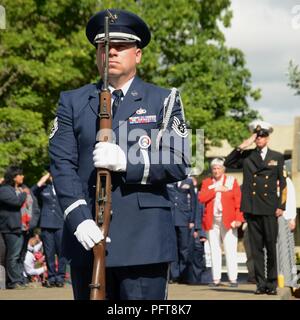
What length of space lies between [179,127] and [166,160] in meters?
0.21

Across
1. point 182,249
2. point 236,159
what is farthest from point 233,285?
point 182,249

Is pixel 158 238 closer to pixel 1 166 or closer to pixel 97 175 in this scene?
pixel 97 175

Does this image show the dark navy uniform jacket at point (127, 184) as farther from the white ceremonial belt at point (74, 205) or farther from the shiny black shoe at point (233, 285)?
the shiny black shoe at point (233, 285)

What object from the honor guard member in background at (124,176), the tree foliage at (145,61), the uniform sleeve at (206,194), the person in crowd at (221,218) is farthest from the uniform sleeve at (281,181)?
the tree foliage at (145,61)

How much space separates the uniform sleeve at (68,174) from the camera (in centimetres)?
503

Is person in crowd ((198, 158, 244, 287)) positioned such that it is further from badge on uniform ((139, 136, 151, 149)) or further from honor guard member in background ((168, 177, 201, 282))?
badge on uniform ((139, 136, 151, 149))

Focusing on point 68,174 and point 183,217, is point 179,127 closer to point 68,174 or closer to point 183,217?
point 68,174

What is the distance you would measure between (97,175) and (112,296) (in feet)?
2.05

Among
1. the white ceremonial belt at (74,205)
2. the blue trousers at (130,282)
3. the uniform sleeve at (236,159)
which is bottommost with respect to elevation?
the blue trousers at (130,282)

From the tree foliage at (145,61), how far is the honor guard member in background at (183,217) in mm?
10749

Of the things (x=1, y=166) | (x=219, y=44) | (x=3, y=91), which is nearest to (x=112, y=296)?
(x=1, y=166)

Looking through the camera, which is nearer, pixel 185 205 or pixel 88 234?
pixel 88 234

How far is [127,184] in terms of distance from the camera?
509 centimetres

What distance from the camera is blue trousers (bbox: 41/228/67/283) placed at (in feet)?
51.9
